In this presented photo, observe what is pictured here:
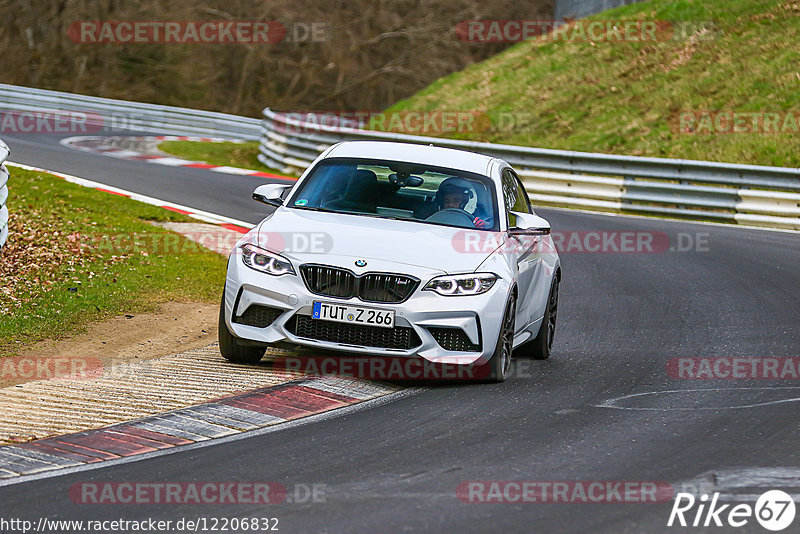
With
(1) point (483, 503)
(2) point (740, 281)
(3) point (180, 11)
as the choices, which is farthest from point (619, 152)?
(3) point (180, 11)

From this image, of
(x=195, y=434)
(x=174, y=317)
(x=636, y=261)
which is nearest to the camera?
(x=195, y=434)

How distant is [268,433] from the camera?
23.4 ft

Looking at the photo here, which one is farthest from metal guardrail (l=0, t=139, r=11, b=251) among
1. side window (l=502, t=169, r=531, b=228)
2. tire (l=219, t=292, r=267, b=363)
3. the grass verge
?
side window (l=502, t=169, r=531, b=228)

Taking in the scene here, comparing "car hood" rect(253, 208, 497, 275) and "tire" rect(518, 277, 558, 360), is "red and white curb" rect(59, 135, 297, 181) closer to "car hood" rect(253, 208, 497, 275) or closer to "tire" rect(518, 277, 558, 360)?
"tire" rect(518, 277, 558, 360)

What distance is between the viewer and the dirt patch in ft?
29.0

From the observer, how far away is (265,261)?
858 cm

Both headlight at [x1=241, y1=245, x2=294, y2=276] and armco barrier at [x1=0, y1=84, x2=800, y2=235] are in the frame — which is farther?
armco barrier at [x1=0, y1=84, x2=800, y2=235]

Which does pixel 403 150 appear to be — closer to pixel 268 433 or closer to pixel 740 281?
pixel 268 433

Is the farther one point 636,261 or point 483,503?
point 636,261

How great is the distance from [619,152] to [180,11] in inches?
1187

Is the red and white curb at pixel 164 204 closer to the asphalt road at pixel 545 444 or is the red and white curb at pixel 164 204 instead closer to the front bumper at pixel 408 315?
the asphalt road at pixel 545 444

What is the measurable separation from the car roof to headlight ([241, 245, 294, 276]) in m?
1.51

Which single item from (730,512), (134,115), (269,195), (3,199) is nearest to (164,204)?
(3,199)

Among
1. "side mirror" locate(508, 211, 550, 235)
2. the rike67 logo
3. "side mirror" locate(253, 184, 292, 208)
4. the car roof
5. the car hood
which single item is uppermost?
the car roof
